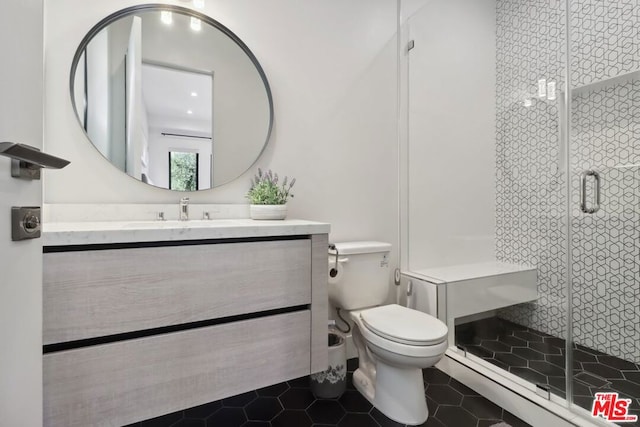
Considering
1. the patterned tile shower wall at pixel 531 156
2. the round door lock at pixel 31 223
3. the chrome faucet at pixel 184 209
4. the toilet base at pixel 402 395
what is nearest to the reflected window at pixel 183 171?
the chrome faucet at pixel 184 209

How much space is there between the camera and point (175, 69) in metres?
1.57

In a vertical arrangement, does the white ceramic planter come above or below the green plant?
below

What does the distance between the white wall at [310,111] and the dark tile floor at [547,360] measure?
3.05 ft

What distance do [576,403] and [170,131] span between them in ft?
7.79

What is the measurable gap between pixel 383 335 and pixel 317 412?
52cm

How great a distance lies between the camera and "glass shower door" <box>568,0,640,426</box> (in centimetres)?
186

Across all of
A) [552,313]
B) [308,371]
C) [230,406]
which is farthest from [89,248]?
[552,313]

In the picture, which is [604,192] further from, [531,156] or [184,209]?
[184,209]

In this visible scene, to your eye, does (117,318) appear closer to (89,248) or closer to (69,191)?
(89,248)

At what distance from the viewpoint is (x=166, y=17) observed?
1.53 meters

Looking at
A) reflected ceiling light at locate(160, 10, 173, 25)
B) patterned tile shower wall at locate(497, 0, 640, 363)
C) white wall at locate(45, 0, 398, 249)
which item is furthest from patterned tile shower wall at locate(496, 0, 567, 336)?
reflected ceiling light at locate(160, 10, 173, 25)

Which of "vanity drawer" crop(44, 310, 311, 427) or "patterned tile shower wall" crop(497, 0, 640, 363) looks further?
"patterned tile shower wall" crop(497, 0, 640, 363)

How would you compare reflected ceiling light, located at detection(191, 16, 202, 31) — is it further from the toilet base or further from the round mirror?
the toilet base

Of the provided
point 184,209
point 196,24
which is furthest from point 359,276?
point 196,24
